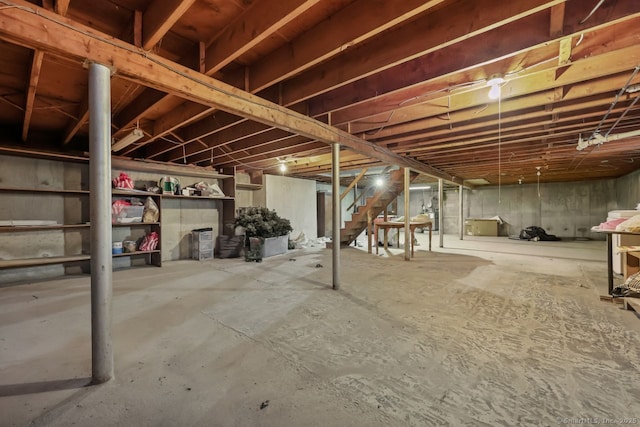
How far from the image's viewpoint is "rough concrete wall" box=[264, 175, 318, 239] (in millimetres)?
7188

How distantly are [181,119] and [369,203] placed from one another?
4.47 m

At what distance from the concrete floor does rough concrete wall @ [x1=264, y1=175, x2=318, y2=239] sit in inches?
154

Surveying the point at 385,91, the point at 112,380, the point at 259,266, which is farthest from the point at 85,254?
the point at 385,91

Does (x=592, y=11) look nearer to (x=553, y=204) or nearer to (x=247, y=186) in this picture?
(x=247, y=186)

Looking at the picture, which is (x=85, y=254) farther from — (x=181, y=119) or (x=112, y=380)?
(x=112, y=380)

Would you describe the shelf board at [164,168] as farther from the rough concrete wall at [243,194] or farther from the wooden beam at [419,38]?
the wooden beam at [419,38]

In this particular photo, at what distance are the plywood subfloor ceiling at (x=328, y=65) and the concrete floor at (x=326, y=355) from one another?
1.92 metres

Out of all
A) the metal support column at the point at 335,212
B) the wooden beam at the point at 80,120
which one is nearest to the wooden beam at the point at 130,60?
the metal support column at the point at 335,212

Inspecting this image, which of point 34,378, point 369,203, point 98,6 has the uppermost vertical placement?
point 98,6

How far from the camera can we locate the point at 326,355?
6.09ft

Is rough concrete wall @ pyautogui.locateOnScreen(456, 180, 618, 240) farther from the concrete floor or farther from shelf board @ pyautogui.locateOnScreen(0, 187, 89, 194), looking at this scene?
shelf board @ pyautogui.locateOnScreen(0, 187, 89, 194)

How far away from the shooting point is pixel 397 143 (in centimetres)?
452

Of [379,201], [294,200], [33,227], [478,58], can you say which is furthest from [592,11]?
[294,200]

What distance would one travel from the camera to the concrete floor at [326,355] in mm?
1341
